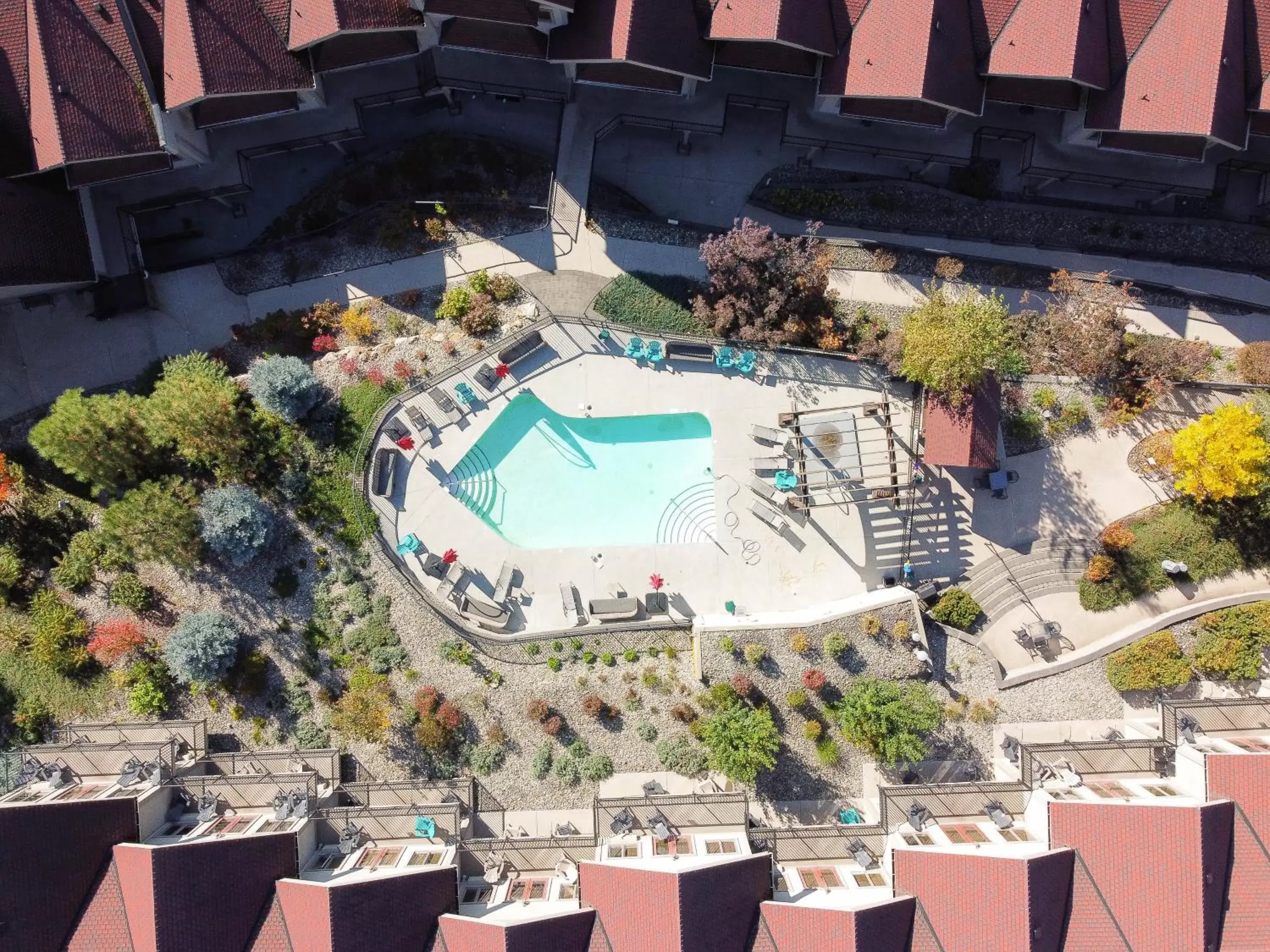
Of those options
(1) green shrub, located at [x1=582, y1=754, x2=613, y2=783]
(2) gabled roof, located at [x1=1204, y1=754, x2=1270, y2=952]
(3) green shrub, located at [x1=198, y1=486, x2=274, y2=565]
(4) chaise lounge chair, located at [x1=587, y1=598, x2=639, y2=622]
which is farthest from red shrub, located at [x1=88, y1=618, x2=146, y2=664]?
(2) gabled roof, located at [x1=1204, y1=754, x2=1270, y2=952]

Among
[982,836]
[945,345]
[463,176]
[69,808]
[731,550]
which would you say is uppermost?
[463,176]

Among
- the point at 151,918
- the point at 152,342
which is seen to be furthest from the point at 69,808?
the point at 152,342

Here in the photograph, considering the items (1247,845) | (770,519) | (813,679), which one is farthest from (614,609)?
(1247,845)

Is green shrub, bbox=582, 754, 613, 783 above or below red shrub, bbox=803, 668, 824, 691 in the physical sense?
below

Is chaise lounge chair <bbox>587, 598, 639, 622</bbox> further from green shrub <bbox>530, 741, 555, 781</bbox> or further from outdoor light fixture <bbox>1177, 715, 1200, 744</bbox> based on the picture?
outdoor light fixture <bbox>1177, 715, 1200, 744</bbox>

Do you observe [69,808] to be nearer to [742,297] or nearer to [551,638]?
[551,638]

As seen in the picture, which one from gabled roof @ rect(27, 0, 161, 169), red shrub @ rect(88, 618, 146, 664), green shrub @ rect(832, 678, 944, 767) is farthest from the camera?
red shrub @ rect(88, 618, 146, 664)

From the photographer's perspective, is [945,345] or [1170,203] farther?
[1170,203]
